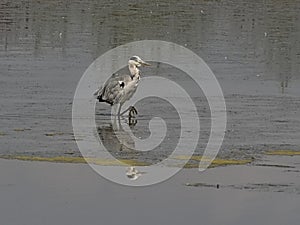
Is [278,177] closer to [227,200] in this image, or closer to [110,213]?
[227,200]

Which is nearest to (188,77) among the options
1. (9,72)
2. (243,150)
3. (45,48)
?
(9,72)

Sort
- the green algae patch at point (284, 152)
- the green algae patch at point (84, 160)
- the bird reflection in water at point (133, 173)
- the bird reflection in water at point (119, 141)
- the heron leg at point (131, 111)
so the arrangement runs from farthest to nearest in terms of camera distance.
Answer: the heron leg at point (131, 111), the green algae patch at point (284, 152), the green algae patch at point (84, 160), the bird reflection in water at point (119, 141), the bird reflection in water at point (133, 173)

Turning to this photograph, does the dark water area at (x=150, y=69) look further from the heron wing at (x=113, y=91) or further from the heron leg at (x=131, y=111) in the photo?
the heron wing at (x=113, y=91)

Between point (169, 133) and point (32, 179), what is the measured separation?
3.45 meters

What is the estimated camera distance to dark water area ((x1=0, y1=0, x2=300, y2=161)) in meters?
14.8

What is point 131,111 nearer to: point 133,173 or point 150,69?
point 133,173

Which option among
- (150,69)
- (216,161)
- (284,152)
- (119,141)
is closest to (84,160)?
(119,141)

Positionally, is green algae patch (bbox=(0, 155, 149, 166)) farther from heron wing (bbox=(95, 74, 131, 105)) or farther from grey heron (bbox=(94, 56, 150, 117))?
heron wing (bbox=(95, 74, 131, 105))

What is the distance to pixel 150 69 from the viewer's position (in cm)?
2083

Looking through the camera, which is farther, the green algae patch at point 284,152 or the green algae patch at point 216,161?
the green algae patch at point 284,152

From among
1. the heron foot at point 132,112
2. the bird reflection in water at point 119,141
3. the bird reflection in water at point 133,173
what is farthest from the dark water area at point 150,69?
the bird reflection in water at point 133,173

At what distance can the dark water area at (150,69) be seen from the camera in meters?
14.8

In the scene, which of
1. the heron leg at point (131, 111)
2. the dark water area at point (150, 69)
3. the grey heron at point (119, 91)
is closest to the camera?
the dark water area at point (150, 69)

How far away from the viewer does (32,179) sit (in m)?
11.7
